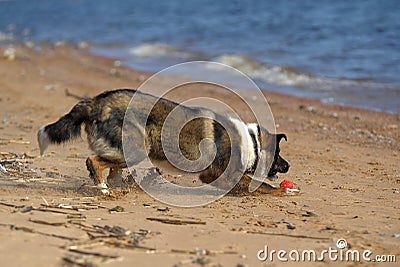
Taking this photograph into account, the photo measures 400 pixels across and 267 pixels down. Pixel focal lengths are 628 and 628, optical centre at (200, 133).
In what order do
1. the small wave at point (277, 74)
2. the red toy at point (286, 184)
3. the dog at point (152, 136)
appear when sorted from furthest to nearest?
1. the small wave at point (277, 74)
2. the red toy at point (286, 184)
3. the dog at point (152, 136)

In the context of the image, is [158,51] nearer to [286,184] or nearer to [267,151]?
[267,151]

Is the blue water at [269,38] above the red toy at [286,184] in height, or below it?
above

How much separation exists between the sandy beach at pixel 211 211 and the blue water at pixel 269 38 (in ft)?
11.8

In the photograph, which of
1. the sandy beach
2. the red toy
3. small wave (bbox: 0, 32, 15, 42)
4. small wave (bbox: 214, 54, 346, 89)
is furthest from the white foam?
the red toy

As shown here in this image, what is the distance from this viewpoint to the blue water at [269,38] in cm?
1455

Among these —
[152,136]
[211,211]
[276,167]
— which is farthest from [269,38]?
[211,211]

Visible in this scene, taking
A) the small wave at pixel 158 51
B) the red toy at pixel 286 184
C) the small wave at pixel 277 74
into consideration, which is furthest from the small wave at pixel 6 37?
the red toy at pixel 286 184

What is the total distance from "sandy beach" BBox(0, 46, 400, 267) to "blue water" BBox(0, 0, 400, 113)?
360 centimetres

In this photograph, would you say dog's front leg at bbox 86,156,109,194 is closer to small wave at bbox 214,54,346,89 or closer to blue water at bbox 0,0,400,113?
blue water at bbox 0,0,400,113

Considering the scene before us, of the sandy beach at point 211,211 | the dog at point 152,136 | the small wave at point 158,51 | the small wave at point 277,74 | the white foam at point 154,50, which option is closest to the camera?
the sandy beach at point 211,211

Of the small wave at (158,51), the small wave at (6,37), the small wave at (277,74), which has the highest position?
the small wave at (6,37)

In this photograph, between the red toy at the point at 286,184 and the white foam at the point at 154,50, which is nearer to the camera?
the red toy at the point at 286,184

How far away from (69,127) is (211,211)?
1.84 meters

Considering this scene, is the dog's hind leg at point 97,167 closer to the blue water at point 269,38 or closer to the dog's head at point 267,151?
the dog's head at point 267,151
